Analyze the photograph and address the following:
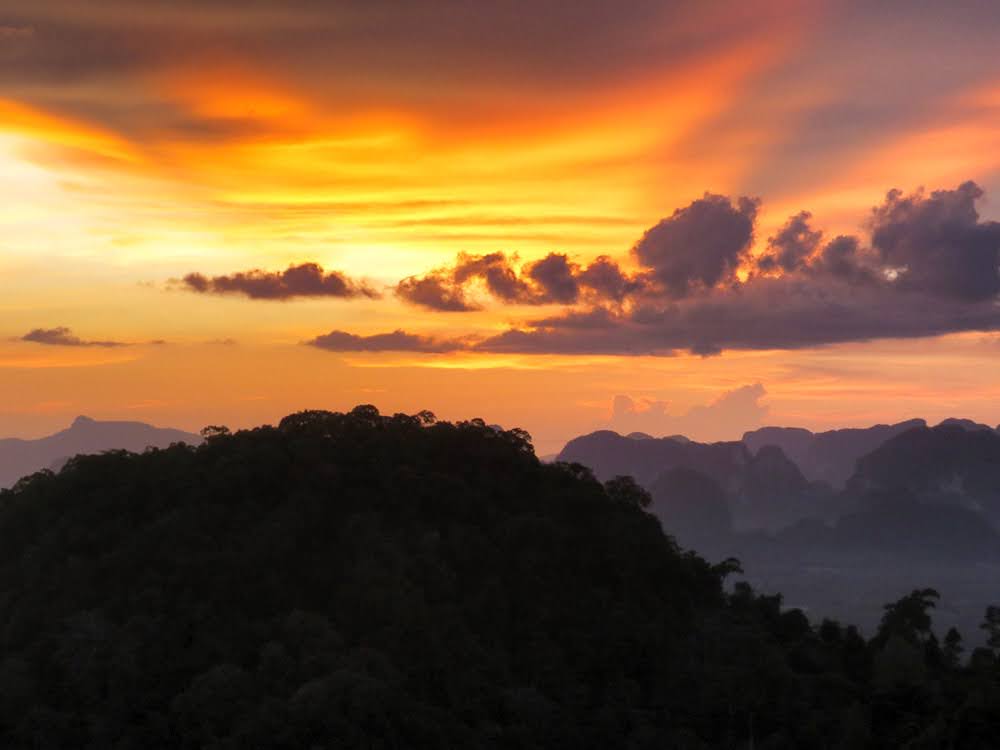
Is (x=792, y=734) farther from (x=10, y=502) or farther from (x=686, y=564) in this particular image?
(x=10, y=502)

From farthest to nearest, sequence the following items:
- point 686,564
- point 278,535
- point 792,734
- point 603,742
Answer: point 686,564 < point 278,535 < point 792,734 < point 603,742

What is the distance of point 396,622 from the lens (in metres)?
74.4

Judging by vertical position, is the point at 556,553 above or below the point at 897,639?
above

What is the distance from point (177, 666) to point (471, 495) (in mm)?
27172

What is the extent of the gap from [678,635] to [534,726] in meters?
19.7

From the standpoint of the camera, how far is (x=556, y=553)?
8600cm

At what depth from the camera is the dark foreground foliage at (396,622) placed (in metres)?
66.9

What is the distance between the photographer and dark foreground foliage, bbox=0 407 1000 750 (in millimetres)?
66938

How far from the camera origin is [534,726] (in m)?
67.7

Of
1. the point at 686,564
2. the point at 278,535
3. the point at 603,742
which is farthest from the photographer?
the point at 686,564

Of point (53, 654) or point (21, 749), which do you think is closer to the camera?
point (21, 749)

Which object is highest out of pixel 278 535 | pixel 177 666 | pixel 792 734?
pixel 278 535

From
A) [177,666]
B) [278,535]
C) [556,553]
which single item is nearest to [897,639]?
[556,553]

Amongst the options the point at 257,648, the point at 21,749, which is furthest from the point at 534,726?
the point at 21,749
